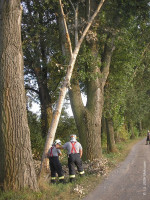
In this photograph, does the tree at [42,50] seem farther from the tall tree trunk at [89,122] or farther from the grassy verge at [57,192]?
the grassy verge at [57,192]

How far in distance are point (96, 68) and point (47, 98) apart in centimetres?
610

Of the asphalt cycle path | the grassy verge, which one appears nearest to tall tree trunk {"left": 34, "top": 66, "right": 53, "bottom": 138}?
the asphalt cycle path

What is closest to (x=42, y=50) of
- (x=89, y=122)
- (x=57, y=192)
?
(x=89, y=122)

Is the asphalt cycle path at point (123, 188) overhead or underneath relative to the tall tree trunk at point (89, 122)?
underneath

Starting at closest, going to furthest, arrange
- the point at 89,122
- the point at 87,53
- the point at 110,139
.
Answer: the point at 89,122
the point at 87,53
the point at 110,139

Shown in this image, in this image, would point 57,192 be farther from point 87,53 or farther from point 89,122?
point 87,53

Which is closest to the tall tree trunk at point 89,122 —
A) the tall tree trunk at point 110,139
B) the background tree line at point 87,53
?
the background tree line at point 87,53

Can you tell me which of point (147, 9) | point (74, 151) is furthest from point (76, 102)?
point (147, 9)

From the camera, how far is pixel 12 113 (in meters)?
6.64

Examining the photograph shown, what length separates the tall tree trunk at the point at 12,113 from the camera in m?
6.35

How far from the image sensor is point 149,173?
9.99m

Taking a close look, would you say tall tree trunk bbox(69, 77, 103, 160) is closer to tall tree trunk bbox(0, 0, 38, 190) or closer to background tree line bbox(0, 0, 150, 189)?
background tree line bbox(0, 0, 150, 189)

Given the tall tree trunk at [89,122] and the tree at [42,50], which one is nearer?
the tall tree trunk at [89,122]

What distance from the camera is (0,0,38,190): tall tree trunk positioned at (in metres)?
6.35
